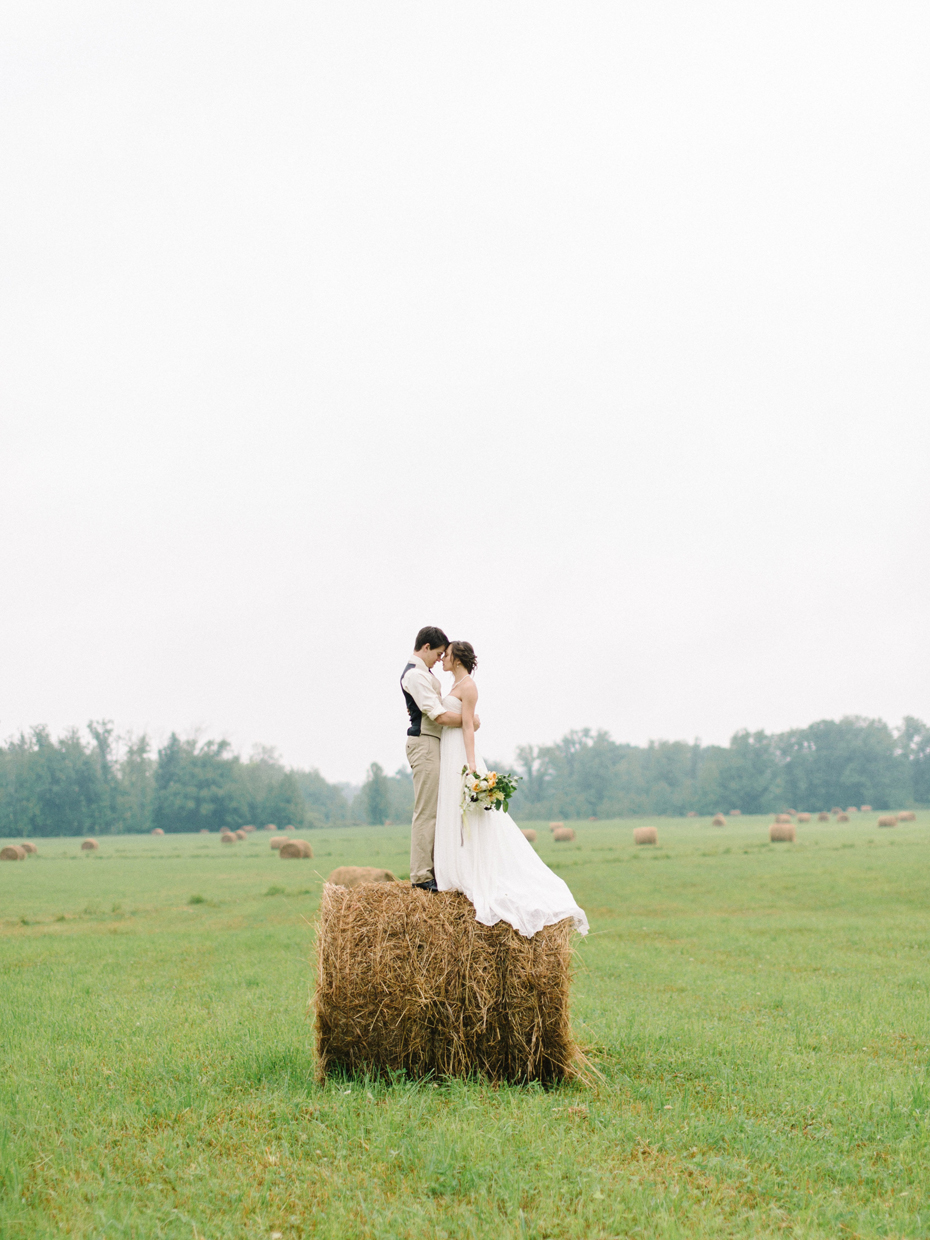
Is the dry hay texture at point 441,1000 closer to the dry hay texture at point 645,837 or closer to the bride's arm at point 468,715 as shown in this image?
the bride's arm at point 468,715

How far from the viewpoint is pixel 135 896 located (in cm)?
2817

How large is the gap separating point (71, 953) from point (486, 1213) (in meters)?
14.4

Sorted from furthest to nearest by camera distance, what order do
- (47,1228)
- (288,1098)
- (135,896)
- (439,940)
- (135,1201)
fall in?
(135,896)
(439,940)
(288,1098)
(135,1201)
(47,1228)

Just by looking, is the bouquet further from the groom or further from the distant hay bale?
the distant hay bale

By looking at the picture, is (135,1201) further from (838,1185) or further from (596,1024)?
(596,1024)

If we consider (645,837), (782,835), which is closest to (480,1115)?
(645,837)

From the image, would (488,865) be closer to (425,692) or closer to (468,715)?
(468,715)

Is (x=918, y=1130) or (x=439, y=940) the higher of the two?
(x=439, y=940)

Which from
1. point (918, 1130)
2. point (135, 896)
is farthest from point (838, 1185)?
point (135, 896)

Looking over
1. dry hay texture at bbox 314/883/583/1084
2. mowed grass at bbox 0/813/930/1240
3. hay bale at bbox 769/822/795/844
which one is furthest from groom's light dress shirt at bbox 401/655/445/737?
hay bale at bbox 769/822/795/844

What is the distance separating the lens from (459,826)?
319 inches

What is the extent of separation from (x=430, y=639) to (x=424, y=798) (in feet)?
4.89

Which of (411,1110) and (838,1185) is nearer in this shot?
(838,1185)

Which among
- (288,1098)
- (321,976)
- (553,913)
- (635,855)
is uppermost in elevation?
(553,913)
